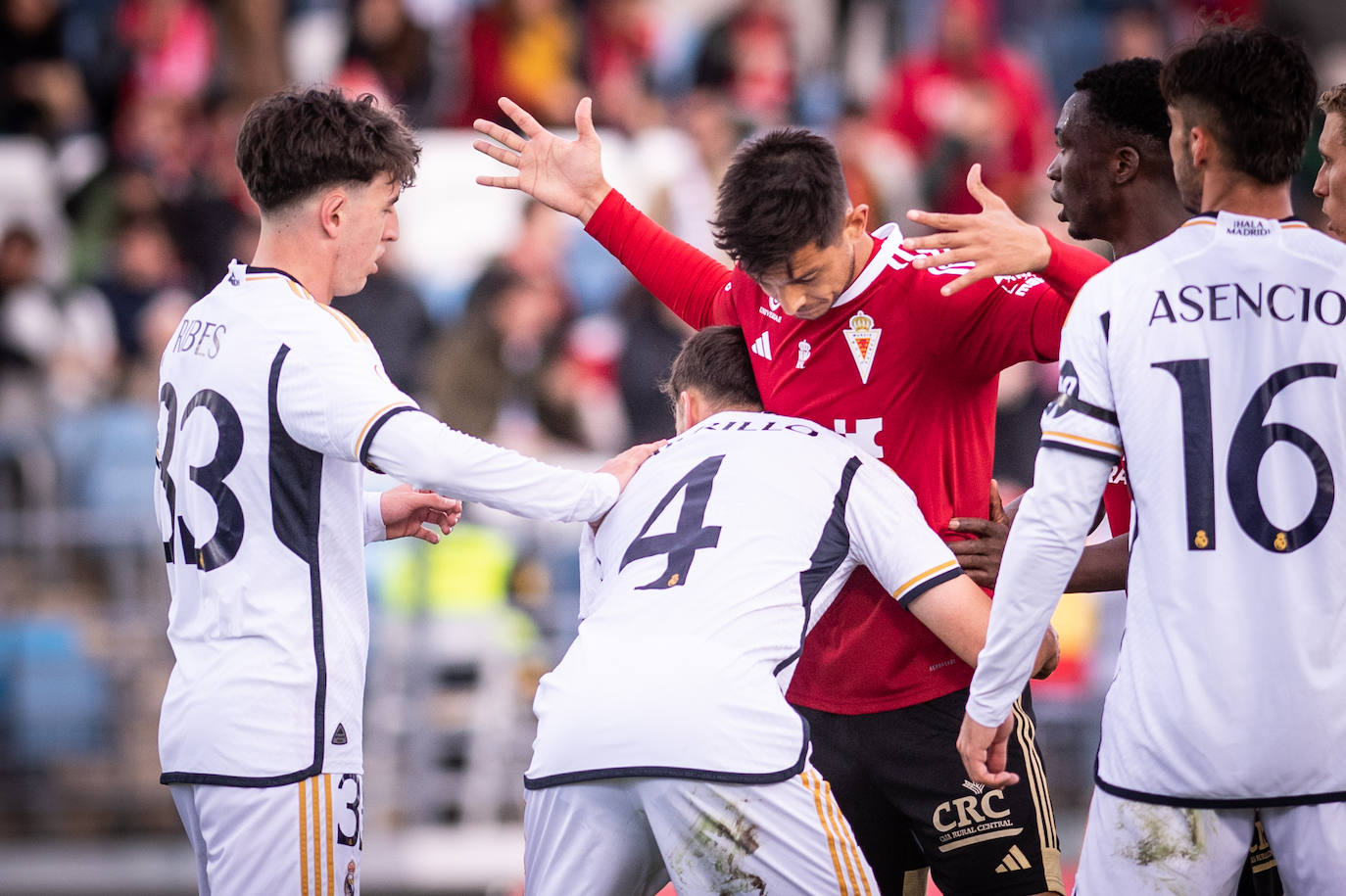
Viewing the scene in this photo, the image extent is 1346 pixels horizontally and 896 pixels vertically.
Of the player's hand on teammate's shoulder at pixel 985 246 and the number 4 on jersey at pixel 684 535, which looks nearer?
the number 4 on jersey at pixel 684 535

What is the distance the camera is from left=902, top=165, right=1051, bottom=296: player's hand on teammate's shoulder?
3.71 meters

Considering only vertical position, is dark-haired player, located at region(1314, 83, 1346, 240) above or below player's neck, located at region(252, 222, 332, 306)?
above

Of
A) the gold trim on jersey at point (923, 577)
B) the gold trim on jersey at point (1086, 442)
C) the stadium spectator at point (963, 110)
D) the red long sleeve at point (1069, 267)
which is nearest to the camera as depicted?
the gold trim on jersey at point (1086, 442)

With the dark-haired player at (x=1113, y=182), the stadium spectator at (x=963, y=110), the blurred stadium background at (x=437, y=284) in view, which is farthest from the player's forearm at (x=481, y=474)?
the stadium spectator at (x=963, y=110)

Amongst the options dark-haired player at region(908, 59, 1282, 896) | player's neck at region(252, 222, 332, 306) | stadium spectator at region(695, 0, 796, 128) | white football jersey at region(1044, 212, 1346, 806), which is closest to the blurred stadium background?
stadium spectator at region(695, 0, 796, 128)

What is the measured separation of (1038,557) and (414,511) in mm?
1807

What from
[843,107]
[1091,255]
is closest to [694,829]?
[1091,255]

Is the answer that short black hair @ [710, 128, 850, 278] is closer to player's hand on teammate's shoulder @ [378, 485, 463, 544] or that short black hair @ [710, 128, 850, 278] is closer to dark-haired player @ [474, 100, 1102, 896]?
dark-haired player @ [474, 100, 1102, 896]

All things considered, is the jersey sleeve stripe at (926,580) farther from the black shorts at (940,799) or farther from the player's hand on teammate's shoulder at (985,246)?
the player's hand on teammate's shoulder at (985,246)

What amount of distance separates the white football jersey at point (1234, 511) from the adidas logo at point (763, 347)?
47.5 inches

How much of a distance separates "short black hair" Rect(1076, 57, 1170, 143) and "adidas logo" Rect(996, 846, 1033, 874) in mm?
1815

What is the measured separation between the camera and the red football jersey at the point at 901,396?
397 cm

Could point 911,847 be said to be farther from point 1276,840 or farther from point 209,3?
point 209,3

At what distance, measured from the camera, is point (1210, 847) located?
3111mm
